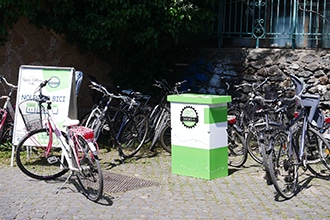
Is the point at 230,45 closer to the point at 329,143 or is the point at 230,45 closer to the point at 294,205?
the point at 329,143

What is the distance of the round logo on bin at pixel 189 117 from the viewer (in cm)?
788

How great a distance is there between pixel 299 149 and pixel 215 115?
1206mm

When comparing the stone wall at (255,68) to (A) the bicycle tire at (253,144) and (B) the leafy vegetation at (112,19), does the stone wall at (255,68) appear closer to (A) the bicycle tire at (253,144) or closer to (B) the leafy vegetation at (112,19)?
(B) the leafy vegetation at (112,19)

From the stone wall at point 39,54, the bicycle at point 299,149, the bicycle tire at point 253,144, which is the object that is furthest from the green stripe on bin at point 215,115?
the stone wall at point 39,54

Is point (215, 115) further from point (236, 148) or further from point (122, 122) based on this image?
point (122, 122)

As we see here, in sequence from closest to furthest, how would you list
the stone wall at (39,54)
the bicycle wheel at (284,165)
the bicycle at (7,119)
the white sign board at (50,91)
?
the bicycle wheel at (284,165) → the white sign board at (50,91) → the bicycle at (7,119) → the stone wall at (39,54)

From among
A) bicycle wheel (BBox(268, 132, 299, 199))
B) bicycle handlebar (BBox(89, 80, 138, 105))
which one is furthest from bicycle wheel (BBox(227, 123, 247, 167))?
bicycle handlebar (BBox(89, 80, 138, 105))

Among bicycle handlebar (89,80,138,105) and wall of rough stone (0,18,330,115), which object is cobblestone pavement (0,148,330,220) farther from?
wall of rough stone (0,18,330,115)

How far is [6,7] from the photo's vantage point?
9.40m

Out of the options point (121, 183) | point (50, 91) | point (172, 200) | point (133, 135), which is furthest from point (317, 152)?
point (50, 91)

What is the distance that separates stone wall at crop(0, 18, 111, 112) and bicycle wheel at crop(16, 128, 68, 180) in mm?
2412

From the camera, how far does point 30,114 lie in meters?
8.36

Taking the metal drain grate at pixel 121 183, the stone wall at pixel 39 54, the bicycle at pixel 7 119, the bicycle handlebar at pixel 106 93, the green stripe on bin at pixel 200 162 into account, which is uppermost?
the stone wall at pixel 39 54

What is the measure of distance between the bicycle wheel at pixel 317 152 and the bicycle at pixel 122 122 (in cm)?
272
